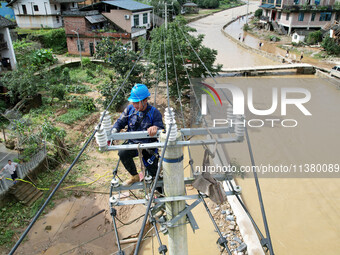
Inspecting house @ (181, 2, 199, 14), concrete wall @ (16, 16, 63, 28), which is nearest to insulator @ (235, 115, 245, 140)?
concrete wall @ (16, 16, 63, 28)

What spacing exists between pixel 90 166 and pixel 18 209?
9.93 feet

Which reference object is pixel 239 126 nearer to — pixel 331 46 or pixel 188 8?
pixel 331 46

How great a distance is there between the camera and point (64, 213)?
28.2ft

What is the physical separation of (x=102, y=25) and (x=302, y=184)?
24.0 m

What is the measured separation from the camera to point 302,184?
1010 cm

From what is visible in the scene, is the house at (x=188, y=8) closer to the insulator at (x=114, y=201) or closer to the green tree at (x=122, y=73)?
the green tree at (x=122, y=73)

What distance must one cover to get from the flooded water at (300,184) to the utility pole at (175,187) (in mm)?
5890

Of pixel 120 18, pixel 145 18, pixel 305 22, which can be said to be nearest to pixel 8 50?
pixel 120 18

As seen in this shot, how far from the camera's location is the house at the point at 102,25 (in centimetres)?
2425

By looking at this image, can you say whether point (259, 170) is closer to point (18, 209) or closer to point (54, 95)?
point (18, 209)

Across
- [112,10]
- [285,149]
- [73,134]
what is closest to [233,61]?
[112,10]

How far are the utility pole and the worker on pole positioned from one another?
2.53 feet

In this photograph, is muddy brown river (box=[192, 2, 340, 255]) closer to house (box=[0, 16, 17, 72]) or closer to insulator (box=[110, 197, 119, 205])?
insulator (box=[110, 197, 119, 205])

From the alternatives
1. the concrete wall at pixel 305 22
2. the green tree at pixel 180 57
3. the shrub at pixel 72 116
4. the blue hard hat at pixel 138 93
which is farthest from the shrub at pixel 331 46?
the blue hard hat at pixel 138 93
